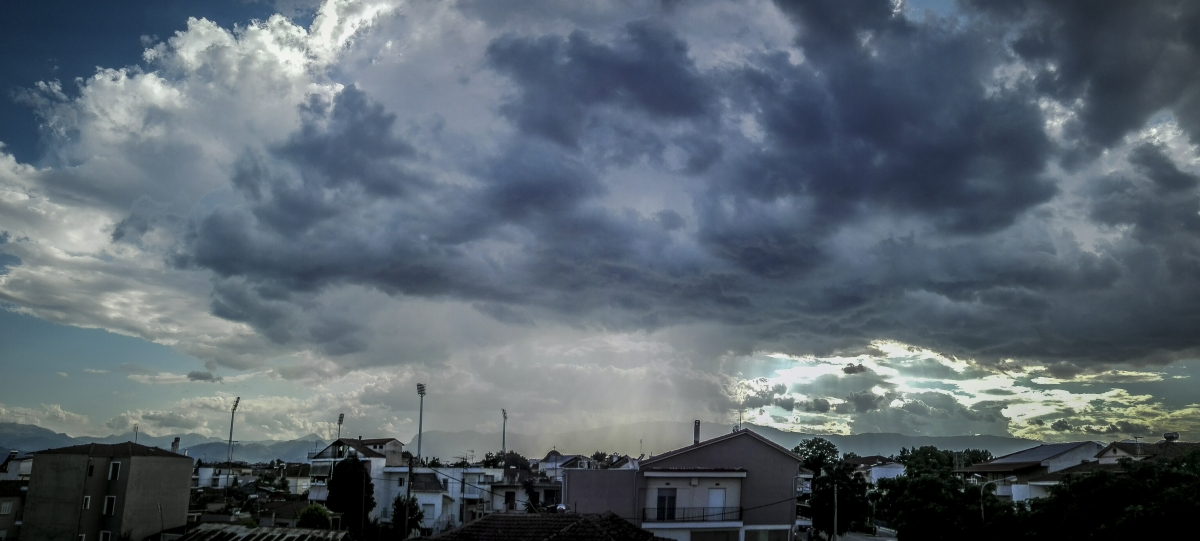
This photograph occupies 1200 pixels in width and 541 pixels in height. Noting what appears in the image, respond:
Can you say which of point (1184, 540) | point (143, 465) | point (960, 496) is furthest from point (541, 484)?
point (1184, 540)

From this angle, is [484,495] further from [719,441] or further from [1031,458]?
[1031,458]

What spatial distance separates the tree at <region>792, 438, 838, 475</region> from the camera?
88.8 m

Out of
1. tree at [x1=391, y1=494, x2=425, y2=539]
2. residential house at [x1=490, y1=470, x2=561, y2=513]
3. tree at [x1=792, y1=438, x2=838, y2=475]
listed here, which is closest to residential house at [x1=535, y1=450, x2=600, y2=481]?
residential house at [x1=490, y1=470, x2=561, y2=513]

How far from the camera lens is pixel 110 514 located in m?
61.5

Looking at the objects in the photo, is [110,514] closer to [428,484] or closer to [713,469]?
[428,484]

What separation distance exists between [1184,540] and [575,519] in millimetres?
25702

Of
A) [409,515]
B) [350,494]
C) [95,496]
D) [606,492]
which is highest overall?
[606,492]

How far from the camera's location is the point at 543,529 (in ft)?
103

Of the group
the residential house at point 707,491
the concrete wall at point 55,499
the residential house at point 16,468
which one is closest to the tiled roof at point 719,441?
the residential house at point 707,491

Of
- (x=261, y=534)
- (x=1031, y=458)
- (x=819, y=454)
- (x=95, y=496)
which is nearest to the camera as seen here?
(x=261, y=534)

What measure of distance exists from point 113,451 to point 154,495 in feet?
16.0

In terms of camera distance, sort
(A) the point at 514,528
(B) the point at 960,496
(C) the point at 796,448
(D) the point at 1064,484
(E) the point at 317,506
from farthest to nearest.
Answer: (C) the point at 796,448 < (E) the point at 317,506 < (B) the point at 960,496 < (D) the point at 1064,484 < (A) the point at 514,528

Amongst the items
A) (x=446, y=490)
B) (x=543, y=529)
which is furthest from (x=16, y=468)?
(x=543, y=529)

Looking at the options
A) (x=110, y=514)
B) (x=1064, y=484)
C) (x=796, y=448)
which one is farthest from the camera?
(x=796, y=448)
